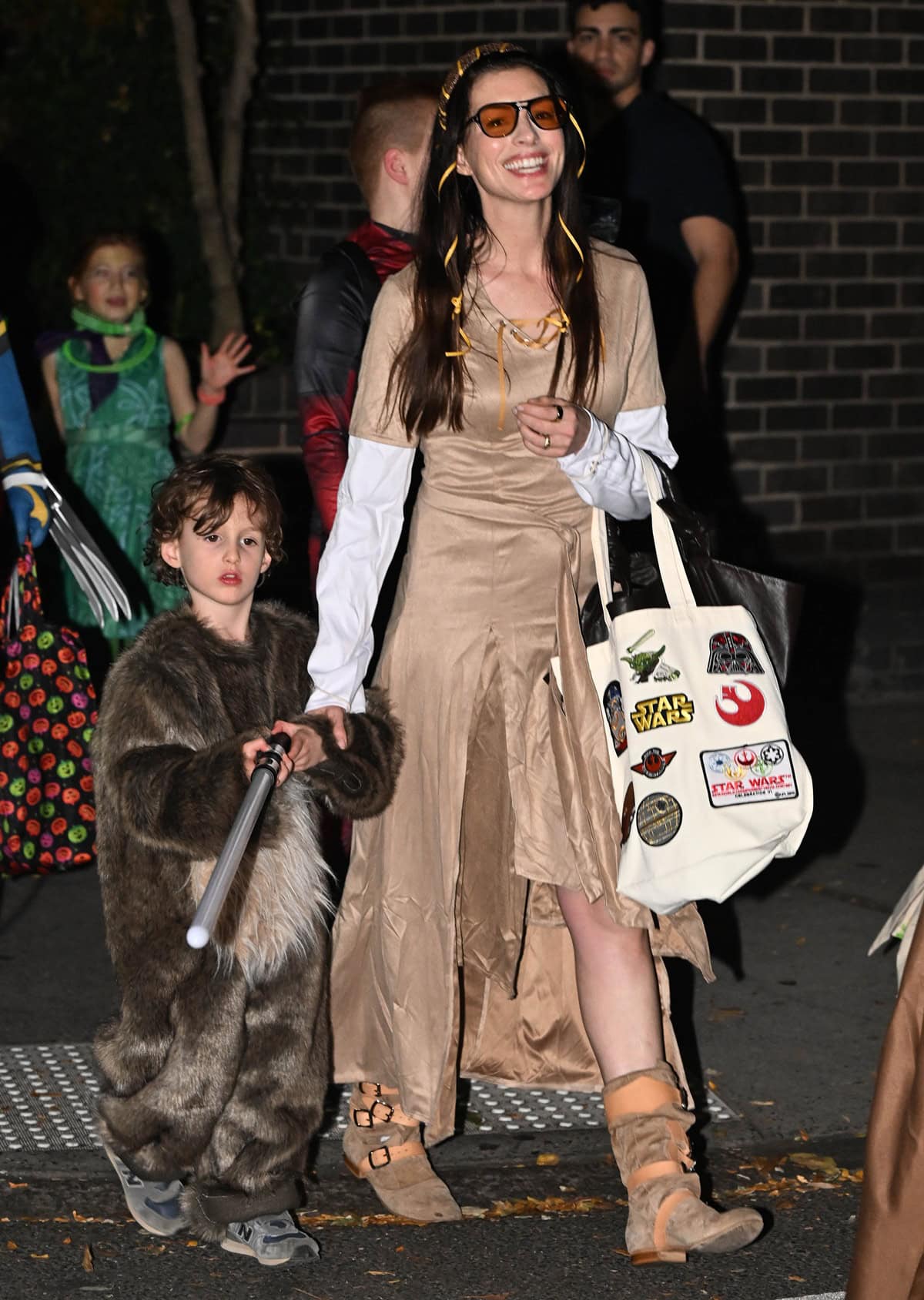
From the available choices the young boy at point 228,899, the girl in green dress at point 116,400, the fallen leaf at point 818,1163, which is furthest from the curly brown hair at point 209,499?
the girl in green dress at point 116,400

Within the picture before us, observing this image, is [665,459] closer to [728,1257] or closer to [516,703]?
[516,703]

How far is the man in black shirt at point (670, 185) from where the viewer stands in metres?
6.86

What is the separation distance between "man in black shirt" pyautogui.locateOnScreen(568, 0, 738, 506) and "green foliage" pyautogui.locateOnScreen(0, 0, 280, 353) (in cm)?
316

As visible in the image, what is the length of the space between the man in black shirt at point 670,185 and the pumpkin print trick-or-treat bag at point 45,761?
2.81 meters

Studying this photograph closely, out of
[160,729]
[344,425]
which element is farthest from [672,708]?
[344,425]

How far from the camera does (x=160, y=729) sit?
3.86 meters

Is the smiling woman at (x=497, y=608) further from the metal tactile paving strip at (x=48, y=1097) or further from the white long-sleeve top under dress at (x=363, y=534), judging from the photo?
the metal tactile paving strip at (x=48, y=1097)

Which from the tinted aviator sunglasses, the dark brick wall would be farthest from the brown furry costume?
the dark brick wall

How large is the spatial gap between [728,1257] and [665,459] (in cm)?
161

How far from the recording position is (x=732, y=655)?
385cm

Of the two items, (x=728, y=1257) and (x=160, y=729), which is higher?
(x=160, y=729)

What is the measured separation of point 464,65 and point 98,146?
617cm

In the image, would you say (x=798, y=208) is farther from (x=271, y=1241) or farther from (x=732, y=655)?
(x=271, y=1241)

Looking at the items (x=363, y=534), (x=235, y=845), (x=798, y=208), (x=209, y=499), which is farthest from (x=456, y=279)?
(x=798, y=208)
